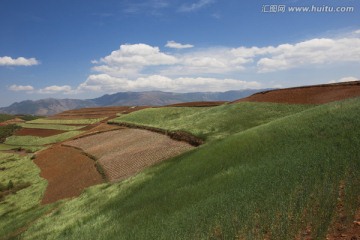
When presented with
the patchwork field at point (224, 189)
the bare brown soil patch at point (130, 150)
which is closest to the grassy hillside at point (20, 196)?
the patchwork field at point (224, 189)

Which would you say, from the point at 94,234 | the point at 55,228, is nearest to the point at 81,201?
the point at 55,228

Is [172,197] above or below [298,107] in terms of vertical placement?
below

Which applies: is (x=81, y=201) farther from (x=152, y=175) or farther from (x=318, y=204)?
(x=318, y=204)

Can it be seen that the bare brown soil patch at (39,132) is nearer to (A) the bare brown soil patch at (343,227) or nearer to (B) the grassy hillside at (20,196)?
(B) the grassy hillside at (20,196)

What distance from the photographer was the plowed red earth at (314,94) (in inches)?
1861

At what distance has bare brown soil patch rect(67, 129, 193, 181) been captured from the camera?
3891 cm

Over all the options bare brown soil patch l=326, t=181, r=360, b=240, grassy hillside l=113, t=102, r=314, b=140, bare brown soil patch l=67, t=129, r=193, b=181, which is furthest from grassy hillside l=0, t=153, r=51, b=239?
bare brown soil patch l=326, t=181, r=360, b=240

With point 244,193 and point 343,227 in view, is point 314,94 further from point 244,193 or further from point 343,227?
point 343,227

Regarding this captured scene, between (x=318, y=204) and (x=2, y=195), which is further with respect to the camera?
(x=2, y=195)

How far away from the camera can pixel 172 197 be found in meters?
21.0

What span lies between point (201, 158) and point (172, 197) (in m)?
7.82

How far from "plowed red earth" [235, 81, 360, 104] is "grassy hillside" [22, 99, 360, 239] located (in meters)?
20.7

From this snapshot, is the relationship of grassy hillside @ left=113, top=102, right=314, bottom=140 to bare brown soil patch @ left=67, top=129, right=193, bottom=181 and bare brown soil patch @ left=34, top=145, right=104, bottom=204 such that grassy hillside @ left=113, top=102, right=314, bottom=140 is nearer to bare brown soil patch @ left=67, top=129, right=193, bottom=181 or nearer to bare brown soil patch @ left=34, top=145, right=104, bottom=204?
bare brown soil patch @ left=67, top=129, right=193, bottom=181

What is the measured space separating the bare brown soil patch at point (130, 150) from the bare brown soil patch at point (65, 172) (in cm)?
177
